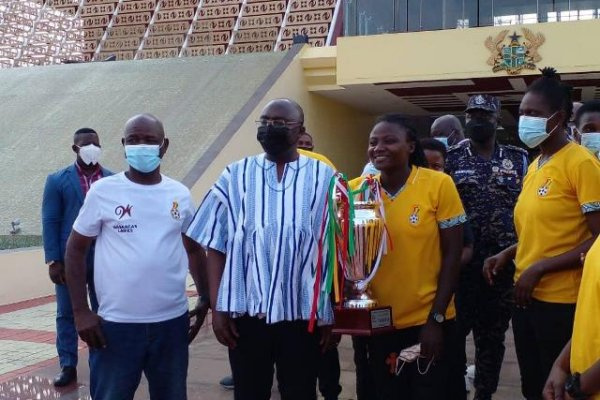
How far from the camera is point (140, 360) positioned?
297cm

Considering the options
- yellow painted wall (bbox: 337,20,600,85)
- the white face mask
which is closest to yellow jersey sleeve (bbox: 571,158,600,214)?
the white face mask

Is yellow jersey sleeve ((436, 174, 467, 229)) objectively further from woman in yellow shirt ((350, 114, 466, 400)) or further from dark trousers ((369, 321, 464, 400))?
dark trousers ((369, 321, 464, 400))

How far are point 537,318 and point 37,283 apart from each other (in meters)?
6.56

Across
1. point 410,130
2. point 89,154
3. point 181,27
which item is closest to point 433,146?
point 410,130

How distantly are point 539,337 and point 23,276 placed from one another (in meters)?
6.51

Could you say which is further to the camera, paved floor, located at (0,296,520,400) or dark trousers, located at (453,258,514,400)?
paved floor, located at (0,296,520,400)

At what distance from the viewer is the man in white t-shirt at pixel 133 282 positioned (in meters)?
2.93

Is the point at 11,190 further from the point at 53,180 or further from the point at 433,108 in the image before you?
the point at 433,108

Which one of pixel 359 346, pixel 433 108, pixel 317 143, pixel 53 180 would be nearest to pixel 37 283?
pixel 53 180

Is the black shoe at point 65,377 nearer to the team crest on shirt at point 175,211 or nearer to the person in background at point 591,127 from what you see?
the team crest on shirt at point 175,211

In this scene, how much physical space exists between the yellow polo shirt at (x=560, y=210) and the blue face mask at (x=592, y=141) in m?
0.95

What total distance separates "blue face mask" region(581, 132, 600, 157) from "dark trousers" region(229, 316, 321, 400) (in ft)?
6.85

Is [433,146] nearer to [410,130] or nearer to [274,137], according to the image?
[410,130]

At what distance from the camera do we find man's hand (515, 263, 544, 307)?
2861mm
